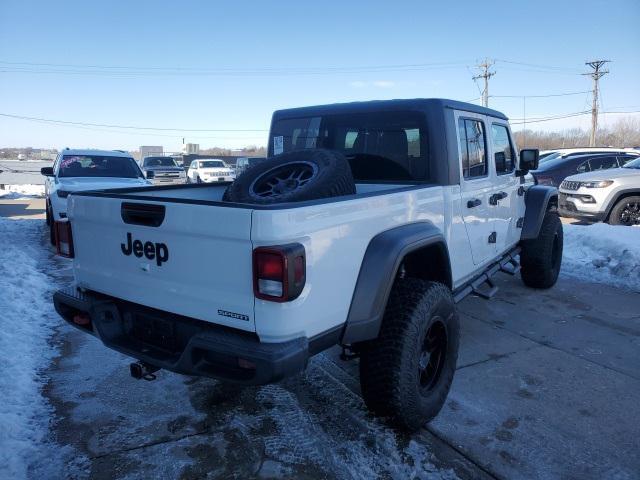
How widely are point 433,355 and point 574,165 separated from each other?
11838mm

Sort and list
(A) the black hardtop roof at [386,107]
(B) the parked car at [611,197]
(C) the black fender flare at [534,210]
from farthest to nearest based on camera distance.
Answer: (B) the parked car at [611,197] → (C) the black fender flare at [534,210] → (A) the black hardtop roof at [386,107]

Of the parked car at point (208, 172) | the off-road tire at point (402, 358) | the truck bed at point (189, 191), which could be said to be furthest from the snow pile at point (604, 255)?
the parked car at point (208, 172)

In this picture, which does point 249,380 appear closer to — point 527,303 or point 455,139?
point 455,139

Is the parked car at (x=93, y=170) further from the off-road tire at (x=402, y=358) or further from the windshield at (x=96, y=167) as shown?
Answer: the off-road tire at (x=402, y=358)

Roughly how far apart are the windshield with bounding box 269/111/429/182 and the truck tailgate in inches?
70.7

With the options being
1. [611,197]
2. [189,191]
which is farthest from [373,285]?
A: [611,197]

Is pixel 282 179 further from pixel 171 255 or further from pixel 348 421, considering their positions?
pixel 348 421

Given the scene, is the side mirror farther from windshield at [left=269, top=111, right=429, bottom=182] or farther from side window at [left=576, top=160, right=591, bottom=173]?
side window at [left=576, top=160, right=591, bottom=173]

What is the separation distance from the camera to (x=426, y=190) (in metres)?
3.13

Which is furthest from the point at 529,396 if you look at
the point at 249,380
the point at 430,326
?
the point at 249,380

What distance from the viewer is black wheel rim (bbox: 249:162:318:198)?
10.2ft

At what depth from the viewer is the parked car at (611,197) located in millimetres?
9484

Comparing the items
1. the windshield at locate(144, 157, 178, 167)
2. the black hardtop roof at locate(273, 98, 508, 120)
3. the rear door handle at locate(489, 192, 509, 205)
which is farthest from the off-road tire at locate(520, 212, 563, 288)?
the windshield at locate(144, 157, 178, 167)

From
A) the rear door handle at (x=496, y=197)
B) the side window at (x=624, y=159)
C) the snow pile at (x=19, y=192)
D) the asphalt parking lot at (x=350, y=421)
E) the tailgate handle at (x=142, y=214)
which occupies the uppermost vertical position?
the side window at (x=624, y=159)
